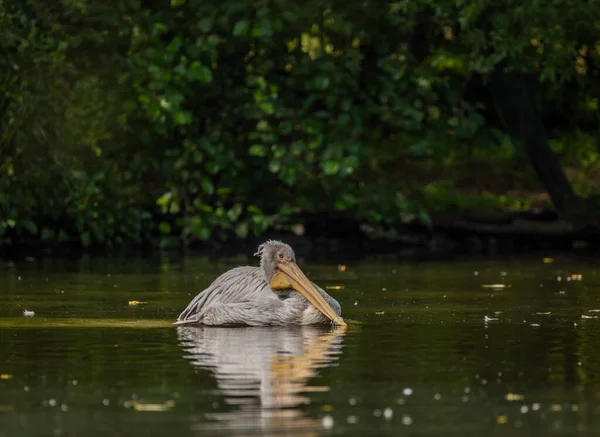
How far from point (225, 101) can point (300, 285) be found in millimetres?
13092

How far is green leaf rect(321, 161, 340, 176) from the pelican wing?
35.7ft

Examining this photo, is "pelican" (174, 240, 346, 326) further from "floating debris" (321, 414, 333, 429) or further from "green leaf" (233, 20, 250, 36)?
"green leaf" (233, 20, 250, 36)

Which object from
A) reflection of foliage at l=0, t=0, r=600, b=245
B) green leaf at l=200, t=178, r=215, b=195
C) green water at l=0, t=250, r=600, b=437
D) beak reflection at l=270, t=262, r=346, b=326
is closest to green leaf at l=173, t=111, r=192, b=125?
reflection of foliage at l=0, t=0, r=600, b=245

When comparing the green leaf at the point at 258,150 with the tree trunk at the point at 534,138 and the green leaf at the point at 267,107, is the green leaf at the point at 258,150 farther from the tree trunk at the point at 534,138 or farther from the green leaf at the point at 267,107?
the tree trunk at the point at 534,138

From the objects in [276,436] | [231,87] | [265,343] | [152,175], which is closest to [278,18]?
[231,87]

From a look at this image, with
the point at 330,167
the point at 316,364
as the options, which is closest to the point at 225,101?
the point at 330,167

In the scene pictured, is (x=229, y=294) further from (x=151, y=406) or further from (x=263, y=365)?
(x=151, y=406)

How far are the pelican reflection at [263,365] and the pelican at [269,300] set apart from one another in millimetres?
108

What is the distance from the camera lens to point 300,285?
15320 mm

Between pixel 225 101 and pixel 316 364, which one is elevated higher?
pixel 225 101

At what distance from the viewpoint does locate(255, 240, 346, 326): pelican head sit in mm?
15125

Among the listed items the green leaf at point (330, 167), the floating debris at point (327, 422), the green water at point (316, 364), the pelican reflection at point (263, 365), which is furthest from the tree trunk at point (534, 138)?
the floating debris at point (327, 422)

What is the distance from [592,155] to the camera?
31.8 m

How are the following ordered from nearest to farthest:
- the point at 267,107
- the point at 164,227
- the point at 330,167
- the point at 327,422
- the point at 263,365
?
the point at 327,422 < the point at 263,365 < the point at 330,167 < the point at 267,107 < the point at 164,227
